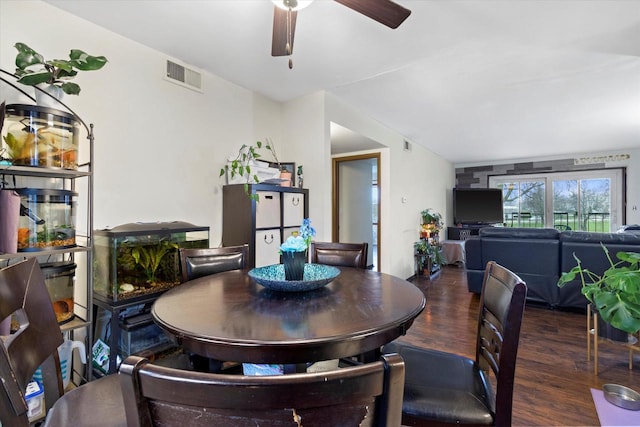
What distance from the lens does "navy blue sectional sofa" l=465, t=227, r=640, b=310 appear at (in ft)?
10.3

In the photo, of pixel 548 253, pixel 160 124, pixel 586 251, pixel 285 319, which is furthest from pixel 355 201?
pixel 285 319

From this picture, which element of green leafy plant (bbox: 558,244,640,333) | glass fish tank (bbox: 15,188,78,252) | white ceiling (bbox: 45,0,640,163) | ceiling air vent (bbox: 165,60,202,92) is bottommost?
green leafy plant (bbox: 558,244,640,333)

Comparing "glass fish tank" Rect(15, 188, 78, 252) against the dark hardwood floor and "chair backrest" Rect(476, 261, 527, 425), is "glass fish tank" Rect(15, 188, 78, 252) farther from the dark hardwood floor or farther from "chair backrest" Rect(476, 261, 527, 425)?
the dark hardwood floor

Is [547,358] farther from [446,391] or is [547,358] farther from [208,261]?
[208,261]

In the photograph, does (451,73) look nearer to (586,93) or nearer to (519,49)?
(519,49)

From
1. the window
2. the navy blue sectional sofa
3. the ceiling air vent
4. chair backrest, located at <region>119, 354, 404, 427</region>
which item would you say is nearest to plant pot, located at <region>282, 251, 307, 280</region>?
chair backrest, located at <region>119, 354, 404, 427</region>

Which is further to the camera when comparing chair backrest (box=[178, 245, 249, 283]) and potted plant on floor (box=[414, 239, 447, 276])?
potted plant on floor (box=[414, 239, 447, 276])

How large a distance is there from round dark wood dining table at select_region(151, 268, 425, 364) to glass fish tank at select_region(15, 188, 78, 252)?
795 millimetres

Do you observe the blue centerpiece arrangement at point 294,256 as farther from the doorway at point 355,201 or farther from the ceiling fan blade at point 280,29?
the doorway at point 355,201

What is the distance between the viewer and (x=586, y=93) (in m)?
3.26

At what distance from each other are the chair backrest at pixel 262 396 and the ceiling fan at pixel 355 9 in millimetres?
1535

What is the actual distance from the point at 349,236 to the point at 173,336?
4.40 metres

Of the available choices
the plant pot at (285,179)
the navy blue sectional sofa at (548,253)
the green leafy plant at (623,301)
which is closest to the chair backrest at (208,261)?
the plant pot at (285,179)

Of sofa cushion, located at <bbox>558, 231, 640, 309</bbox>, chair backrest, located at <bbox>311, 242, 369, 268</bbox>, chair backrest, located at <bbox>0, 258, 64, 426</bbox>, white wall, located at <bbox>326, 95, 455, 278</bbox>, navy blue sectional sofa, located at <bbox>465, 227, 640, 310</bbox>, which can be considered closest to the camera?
chair backrest, located at <bbox>0, 258, 64, 426</bbox>
